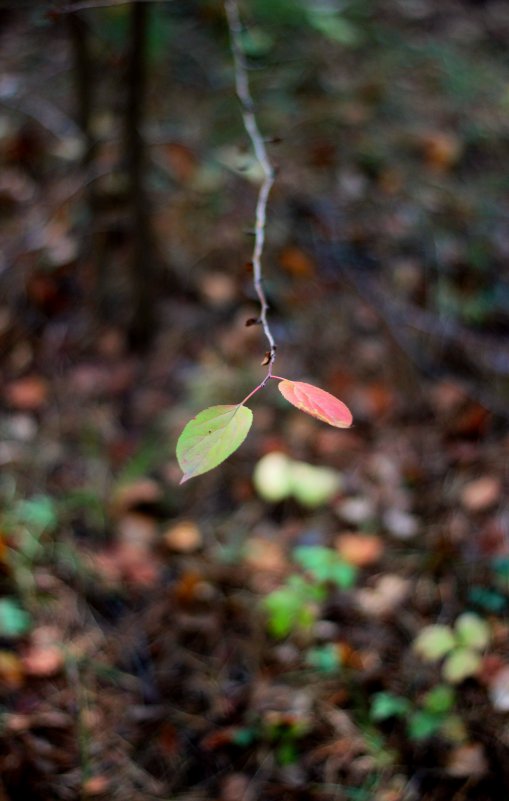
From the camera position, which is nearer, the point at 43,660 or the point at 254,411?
the point at 43,660

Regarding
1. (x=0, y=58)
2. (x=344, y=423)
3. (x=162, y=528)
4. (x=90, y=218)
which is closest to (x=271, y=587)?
(x=162, y=528)

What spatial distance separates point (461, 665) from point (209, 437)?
1.11 m

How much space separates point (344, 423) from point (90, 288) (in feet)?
6.93

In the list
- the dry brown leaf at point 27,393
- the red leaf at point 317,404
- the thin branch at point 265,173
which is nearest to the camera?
the red leaf at point 317,404

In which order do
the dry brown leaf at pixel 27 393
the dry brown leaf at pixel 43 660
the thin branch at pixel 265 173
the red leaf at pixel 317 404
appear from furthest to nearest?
the dry brown leaf at pixel 27 393, the dry brown leaf at pixel 43 660, the thin branch at pixel 265 173, the red leaf at pixel 317 404

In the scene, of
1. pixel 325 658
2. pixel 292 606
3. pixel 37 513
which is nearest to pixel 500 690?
pixel 325 658

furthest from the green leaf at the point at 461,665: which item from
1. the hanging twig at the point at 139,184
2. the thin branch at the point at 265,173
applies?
the hanging twig at the point at 139,184

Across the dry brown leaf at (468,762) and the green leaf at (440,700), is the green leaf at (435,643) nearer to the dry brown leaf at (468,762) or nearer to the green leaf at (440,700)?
the green leaf at (440,700)

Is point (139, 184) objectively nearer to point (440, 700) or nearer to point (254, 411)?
point (254, 411)

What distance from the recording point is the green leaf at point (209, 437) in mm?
842

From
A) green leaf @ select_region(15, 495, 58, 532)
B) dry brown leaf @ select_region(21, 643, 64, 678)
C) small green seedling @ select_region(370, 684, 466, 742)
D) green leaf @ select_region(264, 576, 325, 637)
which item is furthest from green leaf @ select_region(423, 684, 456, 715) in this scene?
green leaf @ select_region(15, 495, 58, 532)

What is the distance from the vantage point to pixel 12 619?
5.84ft

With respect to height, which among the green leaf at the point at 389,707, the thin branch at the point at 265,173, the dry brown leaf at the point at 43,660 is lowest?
the dry brown leaf at the point at 43,660

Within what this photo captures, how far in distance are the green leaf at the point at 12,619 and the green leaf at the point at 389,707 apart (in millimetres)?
933
